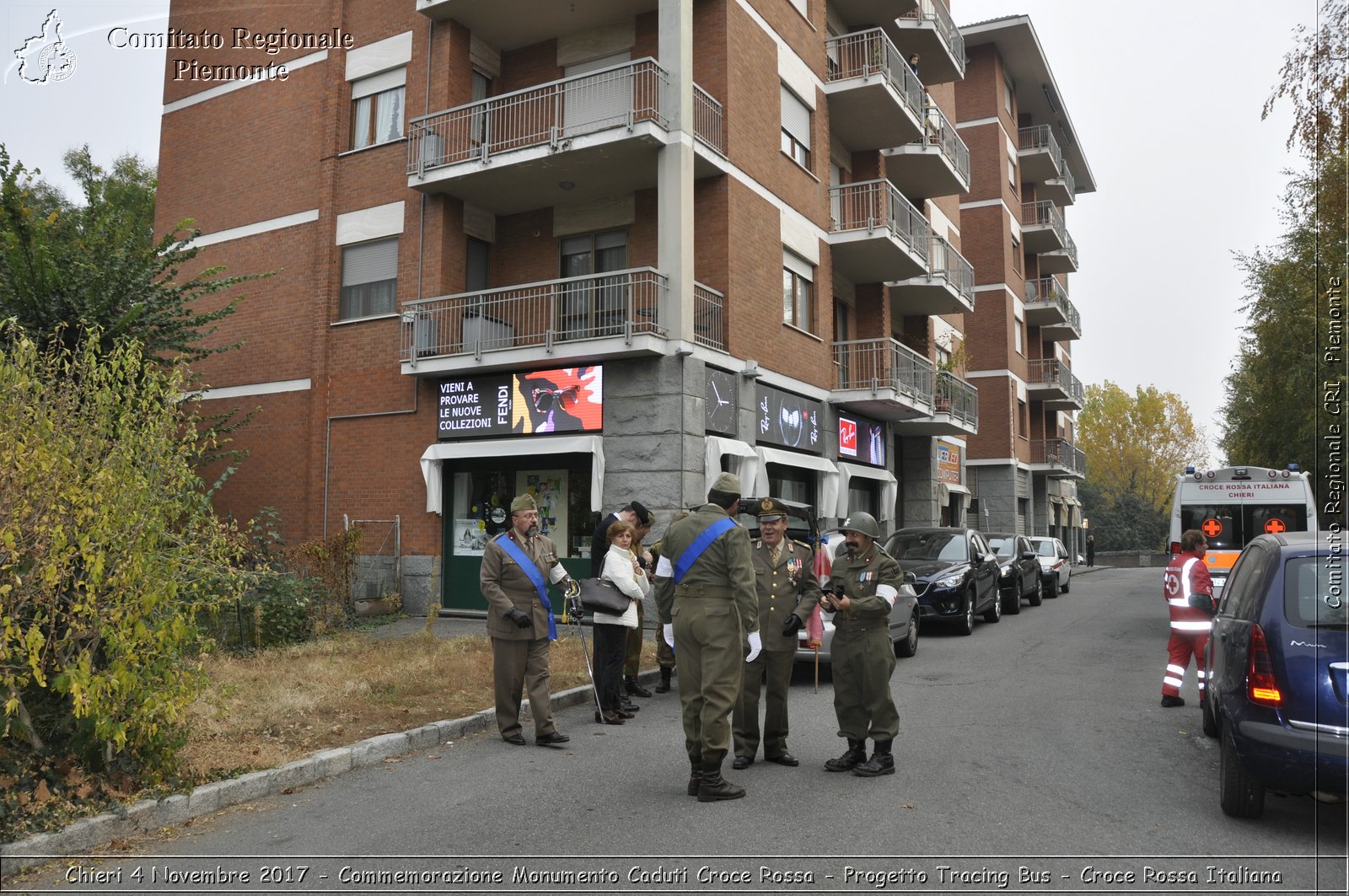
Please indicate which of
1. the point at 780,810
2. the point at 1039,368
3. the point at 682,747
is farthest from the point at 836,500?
the point at 1039,368

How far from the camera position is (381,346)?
58.5ft

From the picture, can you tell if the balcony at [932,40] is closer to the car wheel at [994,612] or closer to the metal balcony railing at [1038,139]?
the metal balcony railing at [1038,139]

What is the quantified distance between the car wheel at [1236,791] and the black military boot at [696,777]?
2.86m

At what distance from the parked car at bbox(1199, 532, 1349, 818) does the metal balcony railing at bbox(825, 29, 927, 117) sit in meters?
17.2

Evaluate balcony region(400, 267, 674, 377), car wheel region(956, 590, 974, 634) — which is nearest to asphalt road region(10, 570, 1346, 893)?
car wheel region(956, 590, 974, 634)

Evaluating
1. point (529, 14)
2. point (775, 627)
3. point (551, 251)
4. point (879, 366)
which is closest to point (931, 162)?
point (879, 366)

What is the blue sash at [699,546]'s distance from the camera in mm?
6164

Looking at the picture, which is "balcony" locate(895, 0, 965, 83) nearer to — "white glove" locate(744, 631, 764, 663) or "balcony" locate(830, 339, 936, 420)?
"balcony" locate(830, 339, 936, 420)

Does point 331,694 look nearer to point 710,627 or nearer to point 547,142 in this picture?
point 710,627

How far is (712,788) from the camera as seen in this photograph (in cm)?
577

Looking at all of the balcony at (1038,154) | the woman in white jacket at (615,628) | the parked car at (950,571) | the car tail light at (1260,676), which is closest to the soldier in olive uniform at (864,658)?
the car tail light at (1260,676)

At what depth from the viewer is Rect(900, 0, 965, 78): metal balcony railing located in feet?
77.9

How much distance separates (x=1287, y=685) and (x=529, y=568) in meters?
5.06

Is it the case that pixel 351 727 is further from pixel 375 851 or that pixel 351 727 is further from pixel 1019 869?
pixel 1019 869
